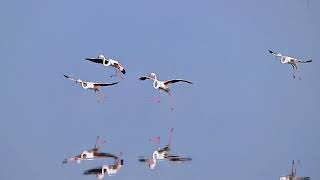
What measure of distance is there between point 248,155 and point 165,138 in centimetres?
37

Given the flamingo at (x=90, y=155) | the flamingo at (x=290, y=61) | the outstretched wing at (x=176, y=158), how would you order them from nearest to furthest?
1. the flamingo at (x=90, y=155)
2. the outstretched wing at (x=176, y=158)
3. the flamingo at (x=290, y=61)

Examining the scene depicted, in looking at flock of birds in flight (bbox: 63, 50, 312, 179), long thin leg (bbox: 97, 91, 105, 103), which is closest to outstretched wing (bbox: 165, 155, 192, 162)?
flock of birds in flight (bbox: 63, 50, 312, 179)

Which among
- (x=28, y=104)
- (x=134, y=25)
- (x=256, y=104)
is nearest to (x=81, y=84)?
(x=28, y=104)

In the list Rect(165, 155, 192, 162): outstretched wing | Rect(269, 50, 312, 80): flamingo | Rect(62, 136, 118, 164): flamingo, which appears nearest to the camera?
Rect(62, 136, 118, 164): flamingo

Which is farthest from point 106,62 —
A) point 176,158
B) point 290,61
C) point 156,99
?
point 290,61

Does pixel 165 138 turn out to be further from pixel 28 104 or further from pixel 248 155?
pixel 28 104

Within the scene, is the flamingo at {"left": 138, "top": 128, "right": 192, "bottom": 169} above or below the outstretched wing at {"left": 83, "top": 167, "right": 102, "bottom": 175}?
above

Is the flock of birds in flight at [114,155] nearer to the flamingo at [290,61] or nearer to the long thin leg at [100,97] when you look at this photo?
the long thin leg at [100,97]

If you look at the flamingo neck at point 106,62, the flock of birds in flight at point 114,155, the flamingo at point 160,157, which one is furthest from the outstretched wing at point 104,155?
the flamingo neck at point 106,62

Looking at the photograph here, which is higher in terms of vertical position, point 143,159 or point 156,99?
point 156,99

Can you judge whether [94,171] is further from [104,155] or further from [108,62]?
[108,62]

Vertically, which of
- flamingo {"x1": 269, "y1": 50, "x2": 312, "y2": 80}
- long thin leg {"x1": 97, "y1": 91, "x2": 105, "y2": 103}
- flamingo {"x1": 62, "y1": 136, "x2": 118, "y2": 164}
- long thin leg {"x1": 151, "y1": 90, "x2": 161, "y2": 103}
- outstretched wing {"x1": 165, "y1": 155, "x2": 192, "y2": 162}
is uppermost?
flamingo {"x1": 269, "y1": 50, "x2": 312, "y2": 80}

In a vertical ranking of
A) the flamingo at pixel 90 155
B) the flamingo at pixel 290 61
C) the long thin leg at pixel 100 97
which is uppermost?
the flamingo at pixel 290 61

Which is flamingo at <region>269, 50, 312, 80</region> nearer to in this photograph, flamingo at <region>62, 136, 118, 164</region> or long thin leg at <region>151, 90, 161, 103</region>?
long thin leg at <region>151, 90, 161, 103</region>
